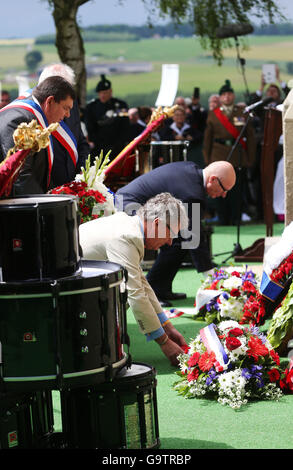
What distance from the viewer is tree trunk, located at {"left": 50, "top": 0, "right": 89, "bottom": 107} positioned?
632 inches

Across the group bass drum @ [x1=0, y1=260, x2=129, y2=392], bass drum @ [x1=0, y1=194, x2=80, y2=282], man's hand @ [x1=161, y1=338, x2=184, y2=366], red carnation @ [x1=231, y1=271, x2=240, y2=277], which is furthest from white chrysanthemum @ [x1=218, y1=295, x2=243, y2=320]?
bass drum @ [x1=0, y1=194, x2=80, y2=282]

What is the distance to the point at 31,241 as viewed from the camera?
3.90 m

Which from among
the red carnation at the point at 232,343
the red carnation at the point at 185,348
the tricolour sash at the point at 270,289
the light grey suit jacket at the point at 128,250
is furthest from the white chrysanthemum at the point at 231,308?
the red carnation at the point at 232,343

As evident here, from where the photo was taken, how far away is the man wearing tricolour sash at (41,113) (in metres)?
5.67

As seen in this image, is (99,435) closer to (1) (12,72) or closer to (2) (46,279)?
(2) (46,279)

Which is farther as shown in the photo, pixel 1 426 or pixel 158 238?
pixel 158 238

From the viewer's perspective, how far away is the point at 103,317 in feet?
13.2

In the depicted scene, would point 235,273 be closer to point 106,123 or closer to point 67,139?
point 67,139

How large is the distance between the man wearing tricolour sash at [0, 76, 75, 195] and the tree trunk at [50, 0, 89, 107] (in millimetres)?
10303

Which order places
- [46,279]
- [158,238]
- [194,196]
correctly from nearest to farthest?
[46,279] → [158,238] → [194,196]

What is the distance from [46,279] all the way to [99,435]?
80 cm

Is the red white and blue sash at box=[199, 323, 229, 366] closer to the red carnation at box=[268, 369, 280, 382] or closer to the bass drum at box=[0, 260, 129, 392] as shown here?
the red carnation at box=[268, 369, 280, 382]

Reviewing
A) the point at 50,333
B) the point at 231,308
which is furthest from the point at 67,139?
the point at 50,333

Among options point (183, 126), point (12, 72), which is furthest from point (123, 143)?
point (12, 72)
